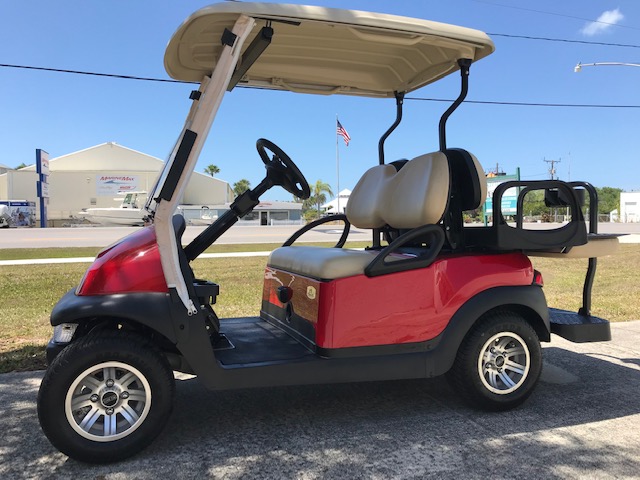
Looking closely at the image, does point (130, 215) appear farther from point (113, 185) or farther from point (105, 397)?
point (113, 185)

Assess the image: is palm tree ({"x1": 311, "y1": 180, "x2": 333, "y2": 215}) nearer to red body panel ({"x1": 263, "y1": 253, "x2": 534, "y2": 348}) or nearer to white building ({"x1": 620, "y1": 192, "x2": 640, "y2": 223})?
white building ({"x1": 620, "y1": 192, "x2": 640, "y2": 223})

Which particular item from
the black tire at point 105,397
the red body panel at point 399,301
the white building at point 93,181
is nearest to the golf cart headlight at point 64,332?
the black tire at point 105,397

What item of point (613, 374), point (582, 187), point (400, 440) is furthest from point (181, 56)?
point (613, 374)

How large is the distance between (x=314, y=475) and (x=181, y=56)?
2.37 meters

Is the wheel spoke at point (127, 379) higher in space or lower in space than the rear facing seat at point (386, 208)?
lower

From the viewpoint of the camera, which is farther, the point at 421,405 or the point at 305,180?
the point at 305,180

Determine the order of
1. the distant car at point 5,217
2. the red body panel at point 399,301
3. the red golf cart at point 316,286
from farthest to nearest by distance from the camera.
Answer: the distant car at point 5,217 → the red body panel at point 399,301 → the red golf cart at point 316,286

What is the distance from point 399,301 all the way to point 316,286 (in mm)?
465

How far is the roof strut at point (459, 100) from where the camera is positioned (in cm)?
320

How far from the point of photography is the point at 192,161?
2553 mm

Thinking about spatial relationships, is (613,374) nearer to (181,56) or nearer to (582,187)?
(582,187)

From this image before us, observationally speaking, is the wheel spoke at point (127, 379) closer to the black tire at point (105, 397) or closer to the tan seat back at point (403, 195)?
the black tire at point (105, 397)

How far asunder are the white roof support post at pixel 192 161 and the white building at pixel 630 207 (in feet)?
224

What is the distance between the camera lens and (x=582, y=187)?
3428mm
